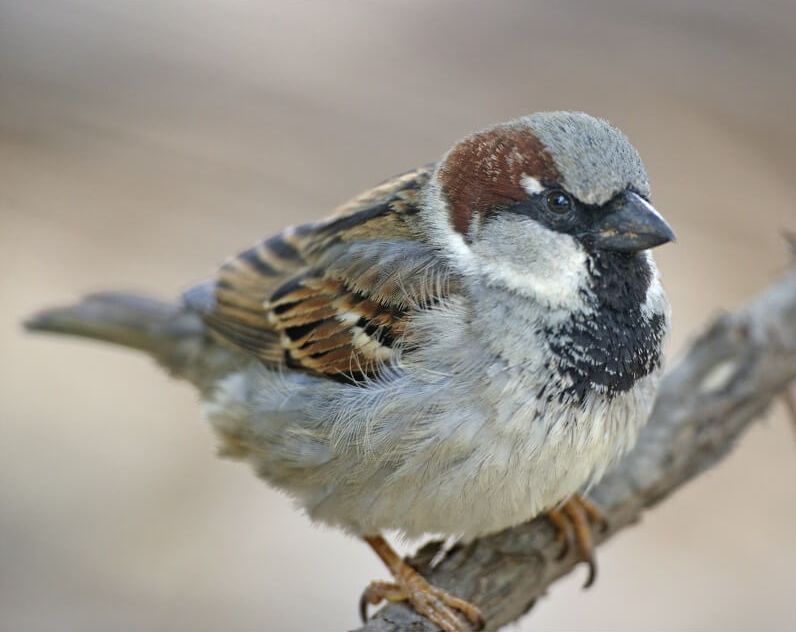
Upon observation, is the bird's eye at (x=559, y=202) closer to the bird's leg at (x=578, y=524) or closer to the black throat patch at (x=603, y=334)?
the black throat patch at (x=603, y=334)

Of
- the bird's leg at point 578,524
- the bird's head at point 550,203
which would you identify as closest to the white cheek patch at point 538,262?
the bird's head at point 550,203

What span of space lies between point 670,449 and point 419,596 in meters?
0.85

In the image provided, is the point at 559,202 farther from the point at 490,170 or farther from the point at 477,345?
the point at 477,345

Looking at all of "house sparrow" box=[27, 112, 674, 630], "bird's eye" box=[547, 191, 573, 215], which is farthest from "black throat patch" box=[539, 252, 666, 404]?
"bird's eye" box=[547, 191, 573, 215]

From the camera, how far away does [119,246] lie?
5.73 m

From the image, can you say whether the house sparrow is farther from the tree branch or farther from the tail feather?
the tail feather

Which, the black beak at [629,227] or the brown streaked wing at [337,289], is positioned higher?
the brown streaked wing at [337,289]

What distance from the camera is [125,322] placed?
350 cm

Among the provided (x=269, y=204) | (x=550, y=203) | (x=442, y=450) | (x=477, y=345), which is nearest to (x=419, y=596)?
(x=442, y=450)

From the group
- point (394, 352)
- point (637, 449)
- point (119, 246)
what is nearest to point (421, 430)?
point (394, 352)

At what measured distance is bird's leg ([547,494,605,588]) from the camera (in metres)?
3.00

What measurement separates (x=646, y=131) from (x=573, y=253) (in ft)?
12.3

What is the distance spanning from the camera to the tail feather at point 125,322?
3.46 metres

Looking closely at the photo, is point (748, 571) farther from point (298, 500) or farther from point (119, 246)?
point (119, 246)
